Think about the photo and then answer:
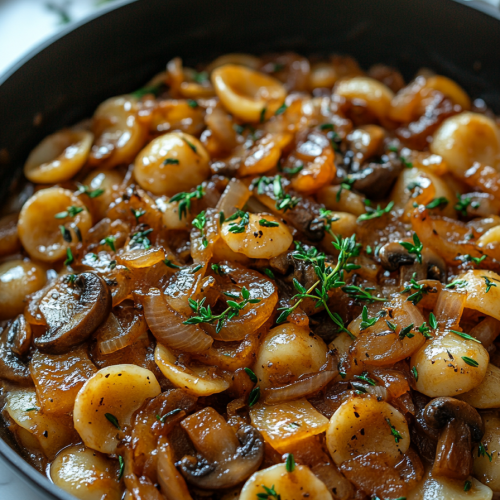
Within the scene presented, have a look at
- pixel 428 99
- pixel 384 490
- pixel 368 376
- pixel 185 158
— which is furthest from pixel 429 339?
pixel 428 99

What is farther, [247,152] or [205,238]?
[247,152]

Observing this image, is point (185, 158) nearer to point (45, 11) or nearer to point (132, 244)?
point (132, 244)

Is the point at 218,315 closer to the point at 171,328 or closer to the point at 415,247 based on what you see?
the point at 171,328

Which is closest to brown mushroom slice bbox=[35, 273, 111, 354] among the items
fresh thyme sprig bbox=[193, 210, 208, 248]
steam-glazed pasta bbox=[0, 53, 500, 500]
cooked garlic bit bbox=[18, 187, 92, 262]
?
steam-glazed pasta bbox=[0, 53, 500, 500]

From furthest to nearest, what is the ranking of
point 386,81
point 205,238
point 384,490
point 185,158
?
1. point 386,81
2. point 185,158
3. point 205,238
4. point 384,490

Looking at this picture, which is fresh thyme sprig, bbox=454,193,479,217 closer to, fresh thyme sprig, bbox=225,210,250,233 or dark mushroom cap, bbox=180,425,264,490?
fresh thyme sprig, bbox=225,210,250,233

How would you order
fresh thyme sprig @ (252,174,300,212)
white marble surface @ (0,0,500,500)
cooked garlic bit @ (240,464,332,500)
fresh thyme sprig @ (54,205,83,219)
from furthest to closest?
white marble surface @ (0,0,500,500) < fresh thyme sprig @ (54,205,83,219) < fresh thyme sprig @ (252,174,300,212) < cooked garlic bit @ (240,464,332,500)
